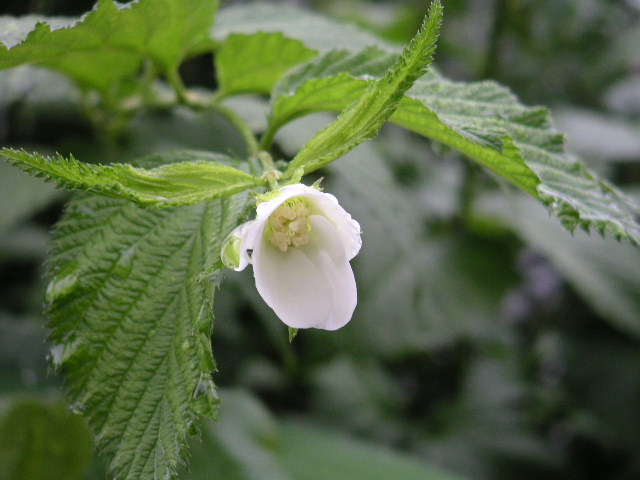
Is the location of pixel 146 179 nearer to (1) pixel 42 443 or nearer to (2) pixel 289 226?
(2) pixel 289 226

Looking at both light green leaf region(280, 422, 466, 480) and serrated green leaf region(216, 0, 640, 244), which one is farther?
light green leaf region(280, 422, 466, 480)

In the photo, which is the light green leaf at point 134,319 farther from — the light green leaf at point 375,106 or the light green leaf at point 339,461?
the light green leaf at point 339,461

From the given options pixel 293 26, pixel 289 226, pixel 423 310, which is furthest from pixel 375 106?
pixel 423 310

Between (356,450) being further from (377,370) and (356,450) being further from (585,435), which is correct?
(585,435)

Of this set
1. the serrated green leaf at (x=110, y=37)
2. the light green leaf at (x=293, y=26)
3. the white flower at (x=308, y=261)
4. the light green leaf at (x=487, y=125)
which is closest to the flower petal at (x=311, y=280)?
the white flower at (x=308, y=261)

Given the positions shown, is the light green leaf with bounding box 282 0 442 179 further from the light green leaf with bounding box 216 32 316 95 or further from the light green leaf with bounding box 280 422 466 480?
the light green leaf with bounding box 280 422 466 480

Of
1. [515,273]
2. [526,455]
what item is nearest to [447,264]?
[515,273]

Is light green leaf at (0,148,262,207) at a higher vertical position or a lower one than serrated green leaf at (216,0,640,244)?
lower

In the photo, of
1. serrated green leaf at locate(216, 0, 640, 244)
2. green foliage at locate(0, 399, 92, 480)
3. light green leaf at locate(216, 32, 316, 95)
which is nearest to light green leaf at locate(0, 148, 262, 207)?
serrated green leaf at locate(216, 0, 640, 244)

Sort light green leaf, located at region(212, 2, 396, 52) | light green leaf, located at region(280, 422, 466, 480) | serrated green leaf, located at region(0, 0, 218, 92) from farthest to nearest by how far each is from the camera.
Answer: light green leaf, located at region(280, 422, 466, 480)
light green leaf, located at region(212, 2, 396, 52)
serrated green leaf, located at region(0, 0, 218, 92)
